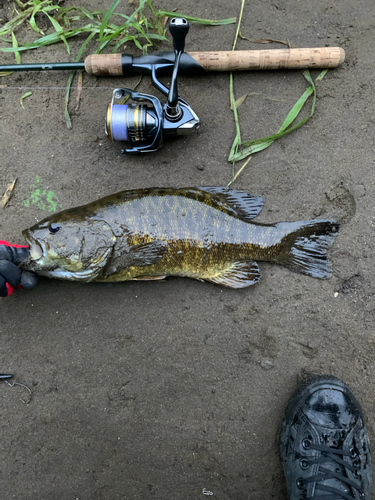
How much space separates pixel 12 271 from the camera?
7.66 feet

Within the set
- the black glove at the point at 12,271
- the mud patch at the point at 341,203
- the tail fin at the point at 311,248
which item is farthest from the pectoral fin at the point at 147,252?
the mud patch at the point at 341,203

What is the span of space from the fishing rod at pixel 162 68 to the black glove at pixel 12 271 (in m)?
1.22

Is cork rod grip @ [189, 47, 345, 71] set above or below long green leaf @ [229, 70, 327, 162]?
above

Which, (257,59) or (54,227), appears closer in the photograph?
(54,227)

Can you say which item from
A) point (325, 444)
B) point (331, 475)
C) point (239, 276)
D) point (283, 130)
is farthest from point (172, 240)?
point (331, 475)

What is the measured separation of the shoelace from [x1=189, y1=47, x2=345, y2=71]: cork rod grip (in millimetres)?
3363

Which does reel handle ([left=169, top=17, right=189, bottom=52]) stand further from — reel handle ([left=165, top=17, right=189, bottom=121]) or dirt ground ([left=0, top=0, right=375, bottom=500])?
dirt ground ([left=0, top=0, right=375, bottom=500])

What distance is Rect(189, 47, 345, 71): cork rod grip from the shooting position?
110 inches

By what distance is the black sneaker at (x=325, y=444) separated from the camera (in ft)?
8.30

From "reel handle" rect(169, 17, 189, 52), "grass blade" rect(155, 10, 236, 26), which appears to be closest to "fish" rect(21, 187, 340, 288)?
"reel handle" rect(169, 17, 189, 52)

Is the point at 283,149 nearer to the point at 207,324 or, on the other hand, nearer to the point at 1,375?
the point at 207,324

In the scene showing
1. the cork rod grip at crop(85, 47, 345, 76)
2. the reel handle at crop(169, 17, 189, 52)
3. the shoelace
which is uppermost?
the reel handle at crop(169, 17, 189, 52)

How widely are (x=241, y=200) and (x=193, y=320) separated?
1146 mm

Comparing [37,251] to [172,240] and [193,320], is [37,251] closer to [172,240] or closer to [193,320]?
[172,240]
